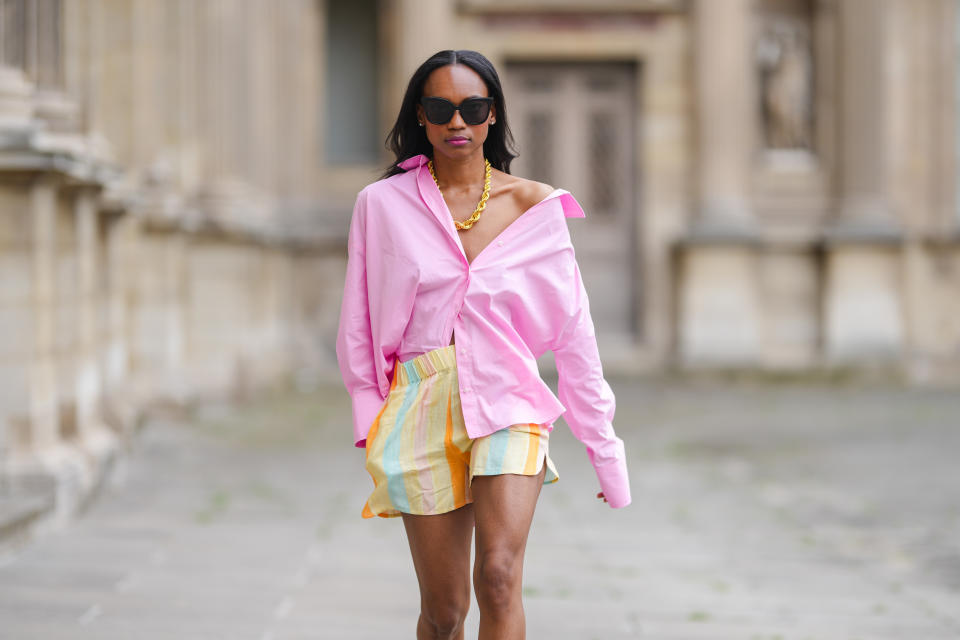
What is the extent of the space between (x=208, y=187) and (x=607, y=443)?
390 inches

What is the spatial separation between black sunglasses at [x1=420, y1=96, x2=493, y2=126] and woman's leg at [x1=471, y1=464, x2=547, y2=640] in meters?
0.81

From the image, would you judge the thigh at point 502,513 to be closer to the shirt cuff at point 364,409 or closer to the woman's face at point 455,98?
the shirt cuff at point 364,409

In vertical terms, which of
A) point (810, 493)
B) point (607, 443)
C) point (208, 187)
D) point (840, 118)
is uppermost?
point (840, 118)

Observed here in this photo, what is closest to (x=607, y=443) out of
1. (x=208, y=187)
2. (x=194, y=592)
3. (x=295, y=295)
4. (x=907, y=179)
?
(x=194, y=592)

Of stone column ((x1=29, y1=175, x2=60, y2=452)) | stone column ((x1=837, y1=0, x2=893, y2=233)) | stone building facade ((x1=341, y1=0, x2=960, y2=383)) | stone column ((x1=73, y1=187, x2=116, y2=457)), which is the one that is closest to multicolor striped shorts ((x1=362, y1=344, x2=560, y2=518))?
stone column ((x1=29, y1=175, x2=60, y2=452))

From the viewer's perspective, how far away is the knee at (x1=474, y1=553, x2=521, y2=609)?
8.84 ft

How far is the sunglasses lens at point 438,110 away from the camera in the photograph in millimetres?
2898

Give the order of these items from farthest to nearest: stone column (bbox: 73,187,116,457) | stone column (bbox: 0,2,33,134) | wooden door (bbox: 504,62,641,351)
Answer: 1. wooden door (bbox: 504,62,641,351)
2. stone column (bbox: 73,187,116,457)
3. stone column (bbox: 0,2,33,134)

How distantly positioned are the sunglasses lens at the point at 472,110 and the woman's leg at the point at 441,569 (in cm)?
88

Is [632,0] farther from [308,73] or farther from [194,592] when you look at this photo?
[194,592]

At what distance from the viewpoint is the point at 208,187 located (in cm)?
1234

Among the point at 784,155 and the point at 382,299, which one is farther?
the point at 784,155

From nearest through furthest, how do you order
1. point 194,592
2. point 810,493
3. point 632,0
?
point 194,592
point 810,493
point 632,0

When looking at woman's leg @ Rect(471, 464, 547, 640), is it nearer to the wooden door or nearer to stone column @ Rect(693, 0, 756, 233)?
stone column @ Rect(693, 0, 756, 233)
